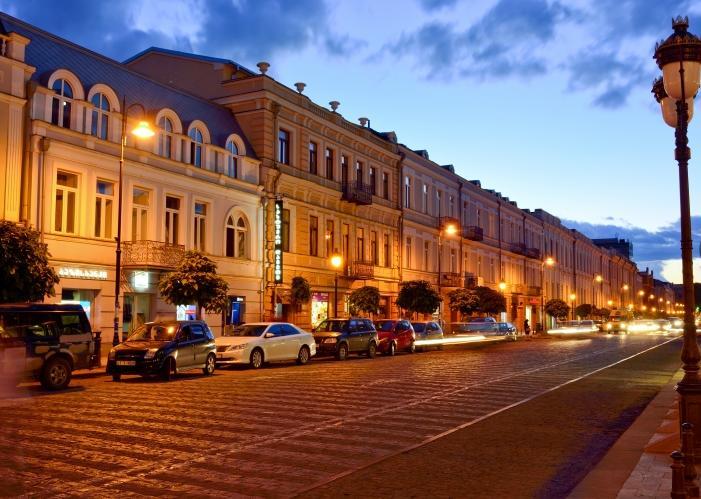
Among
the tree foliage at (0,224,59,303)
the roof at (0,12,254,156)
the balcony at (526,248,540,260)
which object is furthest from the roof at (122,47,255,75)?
the balcony at (526,248,540,260)

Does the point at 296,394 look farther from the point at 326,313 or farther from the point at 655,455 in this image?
the point at 326,313

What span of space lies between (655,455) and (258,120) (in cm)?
3005

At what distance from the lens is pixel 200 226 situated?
3312cm

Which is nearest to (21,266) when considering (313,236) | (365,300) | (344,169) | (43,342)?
(43,342)

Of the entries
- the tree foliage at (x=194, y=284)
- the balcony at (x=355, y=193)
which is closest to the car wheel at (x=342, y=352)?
the tree foliage at (x=194, y=284)

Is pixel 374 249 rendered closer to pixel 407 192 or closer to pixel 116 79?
pixel 407 192

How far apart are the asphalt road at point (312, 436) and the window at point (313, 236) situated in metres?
20.3

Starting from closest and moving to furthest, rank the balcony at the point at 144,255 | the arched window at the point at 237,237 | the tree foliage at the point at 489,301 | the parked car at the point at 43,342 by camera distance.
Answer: the parked car at the point at 43,342 < the balcony at the point at 144,255 < the arched window at the point at 237,237 < the tree foliage at the point at 489,301

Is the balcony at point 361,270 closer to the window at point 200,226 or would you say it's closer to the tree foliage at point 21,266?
the window at point 200,226

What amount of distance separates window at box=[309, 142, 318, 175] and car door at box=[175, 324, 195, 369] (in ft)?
67.0

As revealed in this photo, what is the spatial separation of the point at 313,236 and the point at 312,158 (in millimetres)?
4228

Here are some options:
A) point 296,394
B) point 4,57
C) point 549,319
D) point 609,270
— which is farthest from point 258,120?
point 609,270

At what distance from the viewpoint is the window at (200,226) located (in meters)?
32.8

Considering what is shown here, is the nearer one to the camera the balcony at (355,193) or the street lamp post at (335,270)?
the street lamp post at (335,270)
